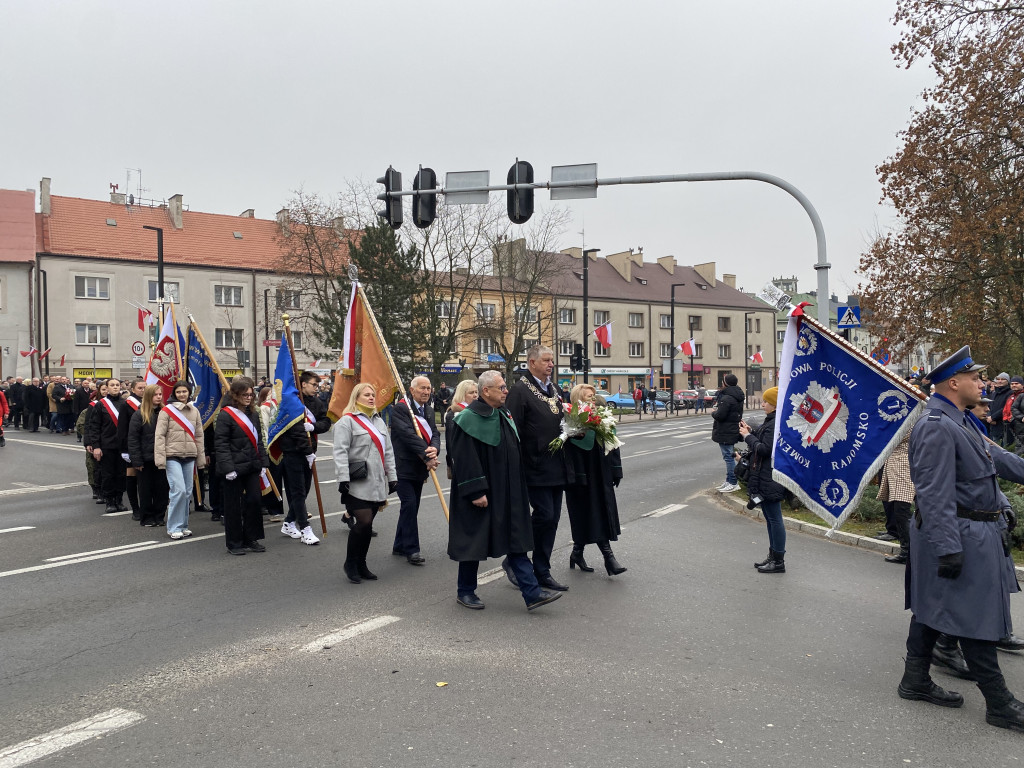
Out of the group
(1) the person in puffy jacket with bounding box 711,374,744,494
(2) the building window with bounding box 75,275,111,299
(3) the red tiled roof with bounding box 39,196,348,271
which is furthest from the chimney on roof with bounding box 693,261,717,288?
(1) the person in puffy jacket with bounding box 711,374,744,494

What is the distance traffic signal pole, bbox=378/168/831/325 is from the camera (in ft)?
36.5

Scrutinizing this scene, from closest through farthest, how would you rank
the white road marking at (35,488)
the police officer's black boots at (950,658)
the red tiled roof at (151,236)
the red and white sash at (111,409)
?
the police officer's black boots at (950,658)
the red and white sash at (111,409)
the white road marking at (35,488)
the red tiled roof at (151,236)

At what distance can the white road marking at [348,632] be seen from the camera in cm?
525

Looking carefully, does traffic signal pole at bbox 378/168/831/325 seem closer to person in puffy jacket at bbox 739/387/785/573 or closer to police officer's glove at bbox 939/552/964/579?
person in puffy jacket at bbox 739/387/785/573

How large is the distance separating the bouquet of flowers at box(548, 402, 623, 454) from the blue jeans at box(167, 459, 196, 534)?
4744 millimetres

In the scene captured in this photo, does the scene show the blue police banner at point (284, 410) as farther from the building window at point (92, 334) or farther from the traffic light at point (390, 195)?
the building window at point (92, 334)

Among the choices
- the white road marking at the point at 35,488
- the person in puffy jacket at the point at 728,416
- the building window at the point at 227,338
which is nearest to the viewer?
the person in puffy jacket at the point at 728,416

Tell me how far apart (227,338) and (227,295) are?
3081 mm

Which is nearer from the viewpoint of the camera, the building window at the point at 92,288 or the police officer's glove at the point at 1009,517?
the police officer's glove at the point at 1009,517

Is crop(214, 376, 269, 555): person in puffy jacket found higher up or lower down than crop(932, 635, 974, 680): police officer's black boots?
higher up

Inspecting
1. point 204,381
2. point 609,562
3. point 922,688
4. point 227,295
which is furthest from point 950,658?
point 227,295

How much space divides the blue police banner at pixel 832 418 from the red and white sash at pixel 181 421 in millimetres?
6417

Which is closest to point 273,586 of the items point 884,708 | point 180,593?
point 180,593

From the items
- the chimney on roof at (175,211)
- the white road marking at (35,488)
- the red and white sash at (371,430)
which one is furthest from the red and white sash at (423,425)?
the chimney on roof at (175,211)
